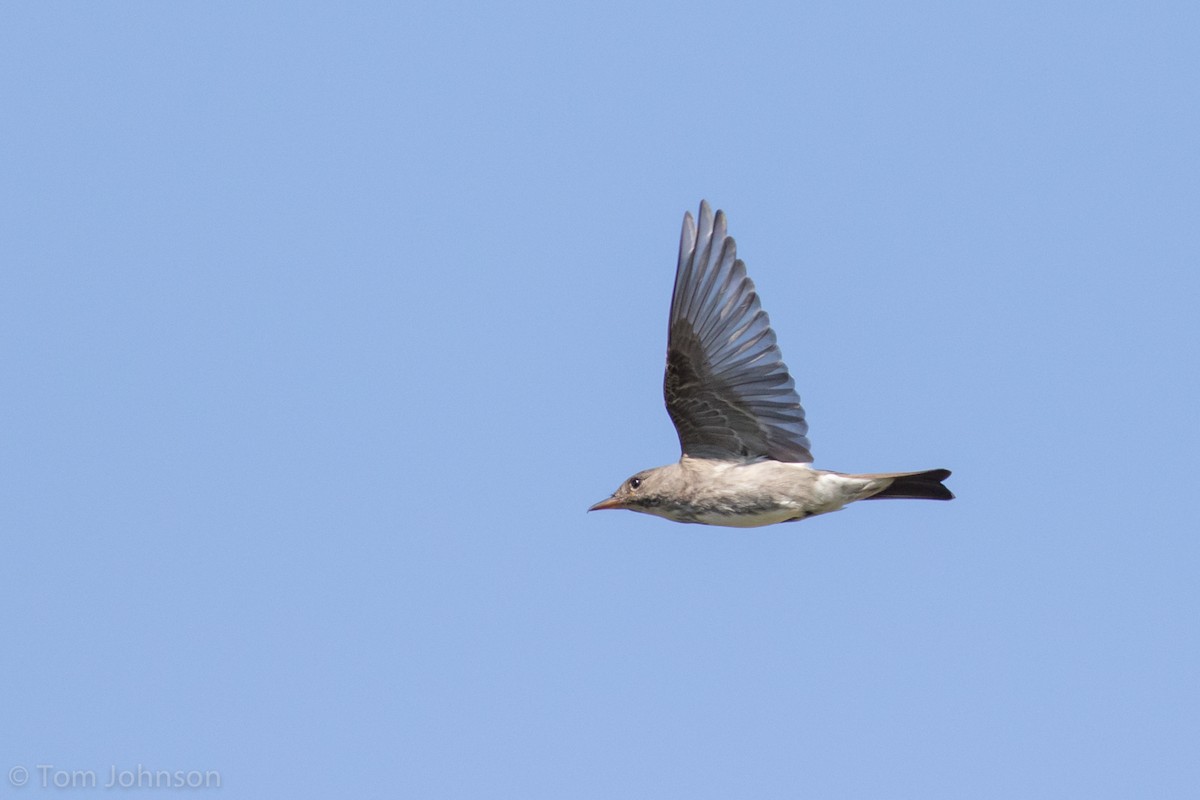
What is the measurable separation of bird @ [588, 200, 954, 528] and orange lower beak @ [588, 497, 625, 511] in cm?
45

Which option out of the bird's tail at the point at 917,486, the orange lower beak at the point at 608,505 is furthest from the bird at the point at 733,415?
the orange lower beak at the point at 608,505

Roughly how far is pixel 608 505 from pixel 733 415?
1.43 m

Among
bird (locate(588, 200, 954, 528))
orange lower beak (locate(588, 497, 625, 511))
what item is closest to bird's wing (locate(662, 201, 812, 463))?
bird (locate(588, 200, 954, 528))

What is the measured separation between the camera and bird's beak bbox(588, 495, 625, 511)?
15.0 m

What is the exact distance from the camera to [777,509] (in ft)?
46.3

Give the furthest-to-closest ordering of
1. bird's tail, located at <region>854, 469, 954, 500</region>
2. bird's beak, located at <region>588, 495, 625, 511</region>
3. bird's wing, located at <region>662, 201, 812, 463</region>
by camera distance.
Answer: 1. bird's beak, located at <region>588, 495, 625, 511</region>
2. bird's wing, located at <region>662, 201, 812, 463</region>
3. bird's tail, located at <region>854, 469, 954, 500</region>

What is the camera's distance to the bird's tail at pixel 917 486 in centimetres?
1411

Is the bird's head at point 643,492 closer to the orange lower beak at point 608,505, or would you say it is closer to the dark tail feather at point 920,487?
the orange lower beak at point 608,505

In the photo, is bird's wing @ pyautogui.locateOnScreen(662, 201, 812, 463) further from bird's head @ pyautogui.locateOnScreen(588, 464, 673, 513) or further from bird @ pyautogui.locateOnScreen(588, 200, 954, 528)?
bird's head @ pyautogui.locateOnScreen(588, 464, 673, 513)

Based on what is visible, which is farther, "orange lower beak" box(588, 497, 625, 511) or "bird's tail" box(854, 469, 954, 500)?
"orange lower beak" box(588, 497, 625, 511)

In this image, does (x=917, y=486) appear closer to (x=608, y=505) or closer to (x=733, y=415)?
(x=733, y=415)

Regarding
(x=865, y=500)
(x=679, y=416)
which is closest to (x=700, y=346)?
(x=679, y=416)

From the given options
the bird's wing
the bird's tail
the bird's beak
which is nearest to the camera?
the bird's tail

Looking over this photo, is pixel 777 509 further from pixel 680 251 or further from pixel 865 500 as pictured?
pixel 680 251
